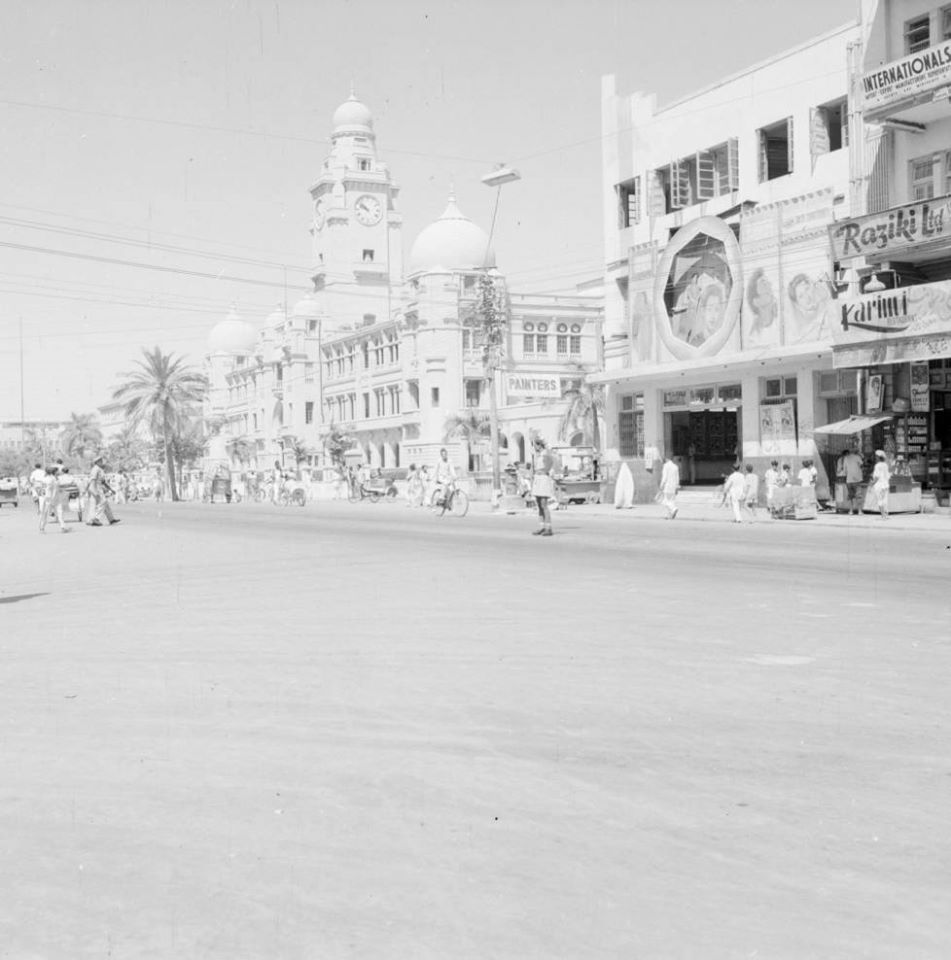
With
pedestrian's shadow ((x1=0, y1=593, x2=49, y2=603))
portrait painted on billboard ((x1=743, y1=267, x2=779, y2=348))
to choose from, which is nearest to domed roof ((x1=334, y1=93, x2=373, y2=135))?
portrait painted on billboard ((x1=743, y1=267, x2=779, y2=348))

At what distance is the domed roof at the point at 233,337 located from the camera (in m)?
132

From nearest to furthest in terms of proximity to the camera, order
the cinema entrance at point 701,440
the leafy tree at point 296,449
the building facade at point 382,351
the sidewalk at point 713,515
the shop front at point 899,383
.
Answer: the sidewalk at point 713,515, the shop front at point 899,383, the cinema entrance at point 701,440, the building facade at point 382,351, the leafy tree at point 296,449

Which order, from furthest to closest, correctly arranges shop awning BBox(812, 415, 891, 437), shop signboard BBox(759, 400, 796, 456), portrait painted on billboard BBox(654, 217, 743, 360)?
portrait painted on billboard BBox(654, 217, 743, 360), shop signboard BBox(759, 400, 796, 456), shop awning BBox(812, 415, 891, 437)

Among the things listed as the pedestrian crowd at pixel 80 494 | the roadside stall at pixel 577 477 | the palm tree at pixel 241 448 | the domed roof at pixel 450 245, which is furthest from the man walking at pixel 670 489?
the palm tree at pixel 241 448

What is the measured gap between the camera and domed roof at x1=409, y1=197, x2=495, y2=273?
85250mm

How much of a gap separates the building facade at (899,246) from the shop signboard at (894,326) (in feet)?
0.08

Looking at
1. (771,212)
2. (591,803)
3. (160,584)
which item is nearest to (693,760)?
(591,803)

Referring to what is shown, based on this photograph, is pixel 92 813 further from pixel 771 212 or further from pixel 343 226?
pixel 343 226

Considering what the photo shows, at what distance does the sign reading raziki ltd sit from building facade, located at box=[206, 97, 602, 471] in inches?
818

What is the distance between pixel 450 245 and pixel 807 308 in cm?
5710

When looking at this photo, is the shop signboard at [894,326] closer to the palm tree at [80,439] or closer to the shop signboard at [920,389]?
the shop signboard at [920,389]

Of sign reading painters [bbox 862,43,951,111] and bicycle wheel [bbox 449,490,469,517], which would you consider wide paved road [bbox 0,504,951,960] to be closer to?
sign reading painters [bbox 862,43,951,111]

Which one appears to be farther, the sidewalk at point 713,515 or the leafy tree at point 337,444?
the leafy tree at point 337,444

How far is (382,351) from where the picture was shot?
3538 inches
